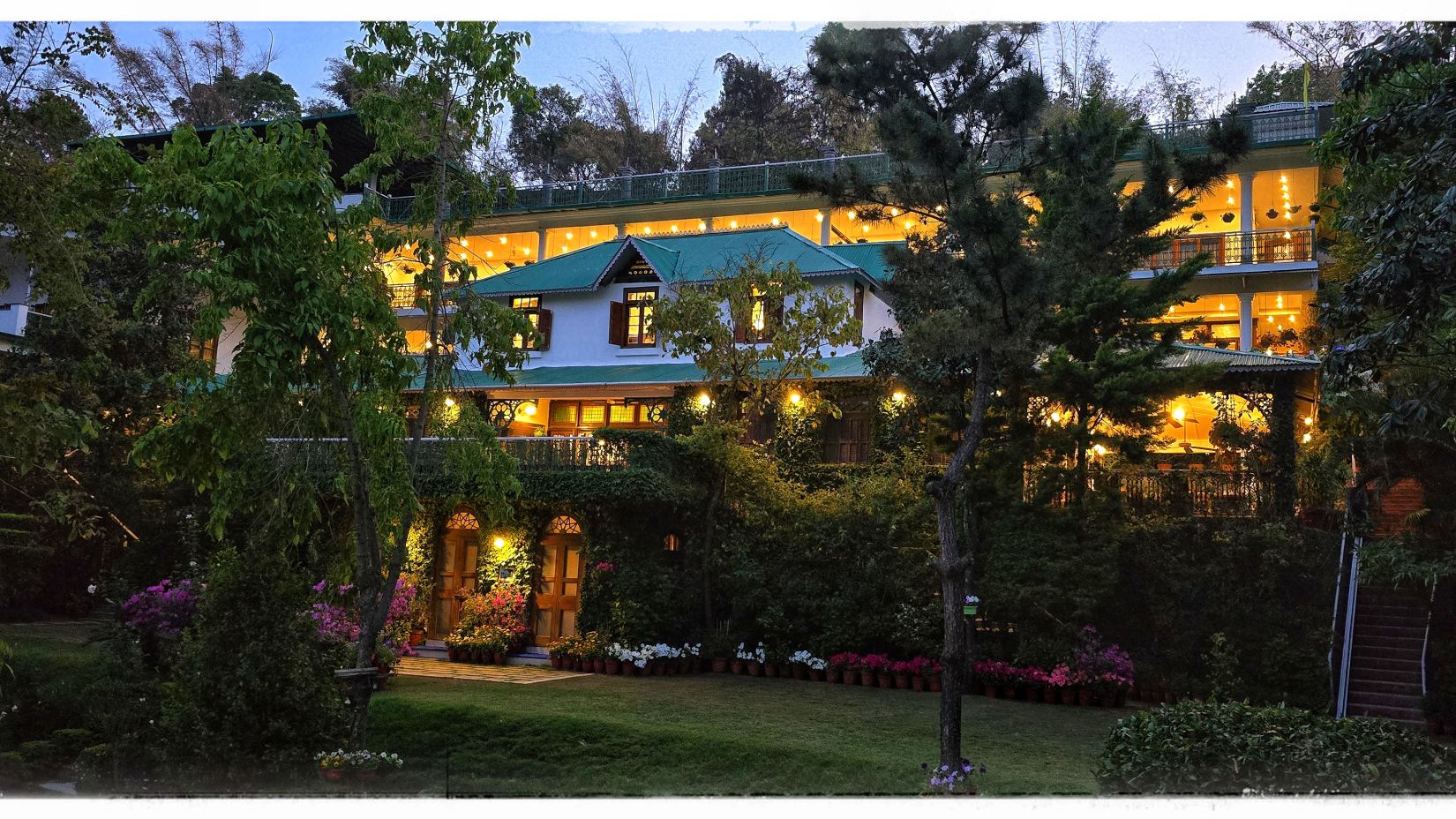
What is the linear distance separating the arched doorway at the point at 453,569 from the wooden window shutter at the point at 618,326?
19.0 ft

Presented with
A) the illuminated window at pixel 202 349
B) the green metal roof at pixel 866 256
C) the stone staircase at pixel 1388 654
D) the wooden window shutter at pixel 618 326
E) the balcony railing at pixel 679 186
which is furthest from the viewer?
the balcony railing at pixel 679 186

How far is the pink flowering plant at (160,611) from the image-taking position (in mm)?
16141

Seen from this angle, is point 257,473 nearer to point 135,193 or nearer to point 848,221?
point 135,193

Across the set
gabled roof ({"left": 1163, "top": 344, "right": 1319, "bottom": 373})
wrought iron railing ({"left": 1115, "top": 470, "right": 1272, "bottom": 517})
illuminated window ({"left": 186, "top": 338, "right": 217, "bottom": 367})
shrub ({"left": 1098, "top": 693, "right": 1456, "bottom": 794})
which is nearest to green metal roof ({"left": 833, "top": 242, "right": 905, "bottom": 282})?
gabled roof ({"left": 1163, "top": 344, "right": 1319, "bottom": 373})

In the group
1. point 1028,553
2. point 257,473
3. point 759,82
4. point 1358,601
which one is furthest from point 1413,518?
point 759,82

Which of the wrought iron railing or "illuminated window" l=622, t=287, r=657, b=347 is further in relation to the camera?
"illuminated window" l=622, t=287, r=657, b=347

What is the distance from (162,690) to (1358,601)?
15491 mm

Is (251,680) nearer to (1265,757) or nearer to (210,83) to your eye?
(1265,757)

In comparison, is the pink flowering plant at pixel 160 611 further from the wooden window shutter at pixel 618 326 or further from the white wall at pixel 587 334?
the wooden window shutter at pixel 618 326

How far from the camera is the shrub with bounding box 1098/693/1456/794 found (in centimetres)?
852

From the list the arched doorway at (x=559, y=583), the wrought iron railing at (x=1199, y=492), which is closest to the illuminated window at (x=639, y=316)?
the arched doorway at (x=559, y=583)

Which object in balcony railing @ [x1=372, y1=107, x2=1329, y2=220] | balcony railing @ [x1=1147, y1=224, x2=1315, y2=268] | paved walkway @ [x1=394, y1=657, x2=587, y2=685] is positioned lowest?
paved walkway @ [x1=394, y1=657, x2=587, y2=685]

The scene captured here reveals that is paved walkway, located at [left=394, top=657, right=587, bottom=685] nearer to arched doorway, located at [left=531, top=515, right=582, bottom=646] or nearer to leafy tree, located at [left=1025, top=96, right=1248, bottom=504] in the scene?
arched doorway, located at [left=531, top=515, right=582, bottom=646]

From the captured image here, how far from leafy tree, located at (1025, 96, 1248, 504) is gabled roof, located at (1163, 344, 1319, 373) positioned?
41.8 inches
